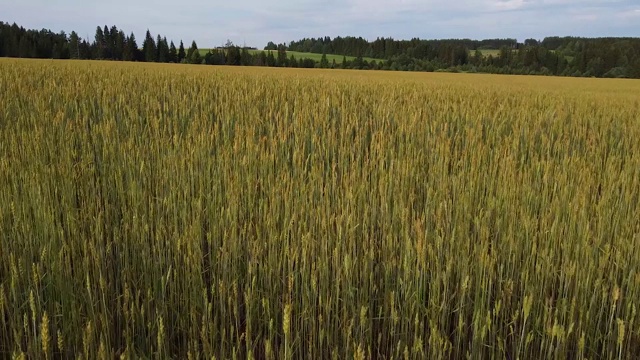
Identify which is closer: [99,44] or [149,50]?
[149,50]

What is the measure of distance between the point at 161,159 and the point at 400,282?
1.81 meters

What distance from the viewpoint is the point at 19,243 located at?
1.88m

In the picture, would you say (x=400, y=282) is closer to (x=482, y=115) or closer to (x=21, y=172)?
(x=21, y=172)

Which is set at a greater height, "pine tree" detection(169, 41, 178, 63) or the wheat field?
"pine tree" detection(169, 41, 178, 63)

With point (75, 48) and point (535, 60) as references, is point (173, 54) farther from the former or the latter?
point (535, 60)

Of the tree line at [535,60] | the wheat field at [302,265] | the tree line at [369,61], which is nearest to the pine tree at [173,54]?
the tree line at [369,61]

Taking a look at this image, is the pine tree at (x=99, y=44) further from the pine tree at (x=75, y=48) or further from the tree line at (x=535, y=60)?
the tree line at (x=535, y=60)

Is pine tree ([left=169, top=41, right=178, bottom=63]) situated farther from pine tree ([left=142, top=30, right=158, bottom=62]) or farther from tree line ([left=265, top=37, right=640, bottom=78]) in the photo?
tree line ([left=265, top=37, right=640, bottom=78])

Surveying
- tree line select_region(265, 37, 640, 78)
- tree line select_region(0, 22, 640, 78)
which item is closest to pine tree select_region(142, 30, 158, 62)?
tree line select_region(0, 22, 640, 78)

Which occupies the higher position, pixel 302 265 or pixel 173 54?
pixel 173 54

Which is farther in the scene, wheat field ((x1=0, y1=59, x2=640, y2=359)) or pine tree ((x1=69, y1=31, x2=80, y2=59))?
pine tree ((x1=69, y1=31, x2=80, y2=59))

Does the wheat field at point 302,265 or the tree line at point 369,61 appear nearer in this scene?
the wheat field at point 302,265

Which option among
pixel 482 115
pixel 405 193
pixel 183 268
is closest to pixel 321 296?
pixel 183 268

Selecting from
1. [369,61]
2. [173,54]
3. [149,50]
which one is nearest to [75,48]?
[149,50]
